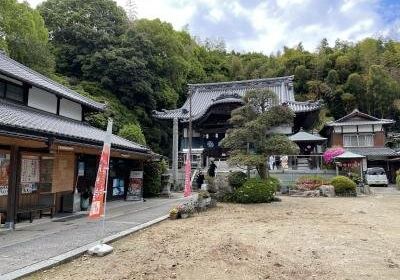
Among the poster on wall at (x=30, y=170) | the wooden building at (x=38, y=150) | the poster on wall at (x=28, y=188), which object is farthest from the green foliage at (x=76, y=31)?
the poster on wall at (x=28, y=188)

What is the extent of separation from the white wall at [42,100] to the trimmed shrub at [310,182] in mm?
13708

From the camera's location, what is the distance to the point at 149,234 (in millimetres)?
9234

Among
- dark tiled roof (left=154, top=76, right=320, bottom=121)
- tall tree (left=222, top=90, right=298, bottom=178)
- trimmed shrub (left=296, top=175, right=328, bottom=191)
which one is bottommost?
trimmed shrub (left=296, top=175, right=328, bottom=191)

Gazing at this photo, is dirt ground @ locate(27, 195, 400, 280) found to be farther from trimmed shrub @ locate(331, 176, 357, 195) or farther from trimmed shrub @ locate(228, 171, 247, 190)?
trimmed shrub @ locate(331, 176, 357, 195)

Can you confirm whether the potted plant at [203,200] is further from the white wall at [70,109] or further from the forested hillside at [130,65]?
the forested hillside at [130,65]

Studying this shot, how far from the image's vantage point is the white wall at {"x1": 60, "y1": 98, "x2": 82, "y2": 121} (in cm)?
1600

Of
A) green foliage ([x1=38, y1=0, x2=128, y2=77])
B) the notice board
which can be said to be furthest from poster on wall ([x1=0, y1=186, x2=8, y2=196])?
green foliage ([x1=38, y1=0, x2=128, y2=77])

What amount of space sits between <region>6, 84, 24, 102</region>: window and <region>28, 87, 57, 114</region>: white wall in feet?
1.26

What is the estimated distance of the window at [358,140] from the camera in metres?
35.3

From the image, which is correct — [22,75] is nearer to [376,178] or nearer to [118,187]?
[118,187]

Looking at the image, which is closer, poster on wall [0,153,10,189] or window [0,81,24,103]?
poster on wall [0,153,10,189]

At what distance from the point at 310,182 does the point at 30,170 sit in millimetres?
15376

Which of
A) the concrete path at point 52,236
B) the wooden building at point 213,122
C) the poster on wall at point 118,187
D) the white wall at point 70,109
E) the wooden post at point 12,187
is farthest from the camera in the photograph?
the wooden building at point 213,122

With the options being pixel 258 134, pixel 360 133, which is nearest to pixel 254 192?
pixel 258 134
